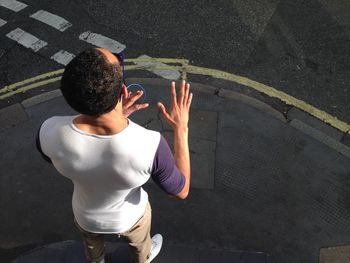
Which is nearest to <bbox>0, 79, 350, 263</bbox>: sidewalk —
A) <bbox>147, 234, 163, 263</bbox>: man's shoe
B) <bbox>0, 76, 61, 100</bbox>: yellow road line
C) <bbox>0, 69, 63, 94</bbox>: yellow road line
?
<bbox>147, 234, 163, 263</bbox>: man's shoe

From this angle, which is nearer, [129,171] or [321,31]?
[129,171]

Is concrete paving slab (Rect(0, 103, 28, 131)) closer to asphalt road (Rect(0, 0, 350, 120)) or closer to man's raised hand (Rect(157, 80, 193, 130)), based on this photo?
asphalt road (Rect(0, 0, 350, 120))

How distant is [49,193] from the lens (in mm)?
4812

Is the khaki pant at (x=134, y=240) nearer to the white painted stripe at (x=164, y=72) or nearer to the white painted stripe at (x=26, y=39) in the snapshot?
the white painted stripe at (x=164, y=72)

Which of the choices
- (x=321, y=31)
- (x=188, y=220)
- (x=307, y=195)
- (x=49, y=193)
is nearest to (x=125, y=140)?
(x=188, y=220)

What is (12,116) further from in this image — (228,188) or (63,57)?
(228,188)

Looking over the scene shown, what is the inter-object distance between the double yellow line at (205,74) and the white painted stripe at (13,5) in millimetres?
1823

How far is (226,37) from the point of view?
6918 millimetres

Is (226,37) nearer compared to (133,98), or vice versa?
(133,98)

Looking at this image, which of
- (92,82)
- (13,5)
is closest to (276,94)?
(92,82)

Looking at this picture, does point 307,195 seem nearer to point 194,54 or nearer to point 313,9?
point 194,54

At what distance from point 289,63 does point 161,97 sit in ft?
7.06

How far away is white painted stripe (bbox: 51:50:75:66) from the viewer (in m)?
6.46

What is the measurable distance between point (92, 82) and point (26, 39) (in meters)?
5.34
